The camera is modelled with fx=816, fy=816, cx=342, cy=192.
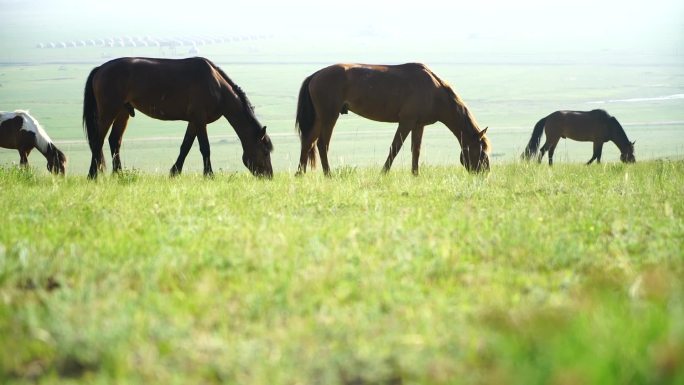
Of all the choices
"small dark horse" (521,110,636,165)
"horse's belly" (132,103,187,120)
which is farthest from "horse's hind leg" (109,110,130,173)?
"small dark horse" (521,110,636,165)

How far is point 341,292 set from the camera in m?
4.44

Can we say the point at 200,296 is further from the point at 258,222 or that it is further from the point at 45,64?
the point at 45,64

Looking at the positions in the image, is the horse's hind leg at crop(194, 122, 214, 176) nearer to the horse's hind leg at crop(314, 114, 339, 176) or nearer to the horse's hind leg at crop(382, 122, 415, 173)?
the horse's hind leg at crop(314, 114, 339, 176)

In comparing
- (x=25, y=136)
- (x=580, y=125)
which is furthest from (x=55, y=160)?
(x=580, y=125)

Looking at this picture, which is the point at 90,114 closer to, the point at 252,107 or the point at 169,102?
the point at 169,102

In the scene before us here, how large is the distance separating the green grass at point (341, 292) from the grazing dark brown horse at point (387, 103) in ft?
20.9

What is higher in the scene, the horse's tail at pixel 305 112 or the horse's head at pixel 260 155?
the horse's tail at pixel 305 112

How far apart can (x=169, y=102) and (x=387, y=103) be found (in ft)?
12.5

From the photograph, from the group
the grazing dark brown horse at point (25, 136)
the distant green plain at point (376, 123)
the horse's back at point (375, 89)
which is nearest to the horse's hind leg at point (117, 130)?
the horse's back at point (375, 89)

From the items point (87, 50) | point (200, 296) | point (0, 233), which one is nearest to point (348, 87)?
point (0, 233)

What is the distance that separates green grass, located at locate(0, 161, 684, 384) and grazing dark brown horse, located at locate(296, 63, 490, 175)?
20.9 feet

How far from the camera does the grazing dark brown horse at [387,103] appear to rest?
14266mm

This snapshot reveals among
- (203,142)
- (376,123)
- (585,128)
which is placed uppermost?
(203,142)

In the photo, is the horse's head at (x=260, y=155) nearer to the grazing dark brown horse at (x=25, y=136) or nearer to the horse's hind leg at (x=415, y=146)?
the horse's hind leg at (x=415, y=146)
